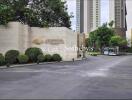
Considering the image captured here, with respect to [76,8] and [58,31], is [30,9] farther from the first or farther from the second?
[76,8]

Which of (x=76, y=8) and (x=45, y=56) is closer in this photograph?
(x=45, y=56)

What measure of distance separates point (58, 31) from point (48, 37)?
158 cm

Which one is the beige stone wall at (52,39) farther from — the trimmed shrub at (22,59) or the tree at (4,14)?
the trimmed shrub at (22,59)

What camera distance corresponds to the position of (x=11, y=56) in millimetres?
34938

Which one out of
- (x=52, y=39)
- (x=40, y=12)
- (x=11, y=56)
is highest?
(x=40, y=12)

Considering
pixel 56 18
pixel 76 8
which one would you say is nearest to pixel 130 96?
pixel 56 18

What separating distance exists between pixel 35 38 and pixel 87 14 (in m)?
100

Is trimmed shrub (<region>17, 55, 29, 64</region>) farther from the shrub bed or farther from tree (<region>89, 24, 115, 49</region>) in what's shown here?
tree (<region>89, 24, 115, 49</region>)

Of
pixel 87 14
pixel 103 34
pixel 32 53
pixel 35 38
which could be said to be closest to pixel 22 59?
pixel 32 53

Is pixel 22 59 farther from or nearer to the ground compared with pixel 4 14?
nearer to the ground

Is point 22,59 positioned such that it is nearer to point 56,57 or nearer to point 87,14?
point 56,57

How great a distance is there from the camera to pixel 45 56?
40.0 metres

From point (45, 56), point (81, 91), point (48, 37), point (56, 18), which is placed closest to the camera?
point (81, 91)

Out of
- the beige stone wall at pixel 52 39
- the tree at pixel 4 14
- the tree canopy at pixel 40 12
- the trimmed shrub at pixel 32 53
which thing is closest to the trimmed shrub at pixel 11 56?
the trimmed shrub at pixel 32 53
